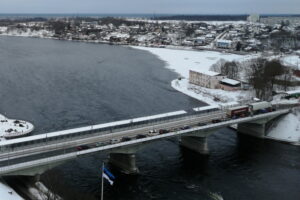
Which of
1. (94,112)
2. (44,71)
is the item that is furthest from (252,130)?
(44,71)

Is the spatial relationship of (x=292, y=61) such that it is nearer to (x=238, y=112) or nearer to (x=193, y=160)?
(x=238, y=112)

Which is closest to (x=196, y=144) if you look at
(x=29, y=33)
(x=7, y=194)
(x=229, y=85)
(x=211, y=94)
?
(x=7, y=194)

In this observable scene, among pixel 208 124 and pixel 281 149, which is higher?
pixel 208 124

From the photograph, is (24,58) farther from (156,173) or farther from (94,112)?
(156,173)

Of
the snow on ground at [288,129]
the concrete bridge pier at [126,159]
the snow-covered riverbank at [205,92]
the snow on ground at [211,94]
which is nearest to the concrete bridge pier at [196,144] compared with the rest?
the concrete bridge pier at [126,159]

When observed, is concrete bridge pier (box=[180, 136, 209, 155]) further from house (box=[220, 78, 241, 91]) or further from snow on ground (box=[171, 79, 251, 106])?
house (box=[220, 78, 241, 91])
